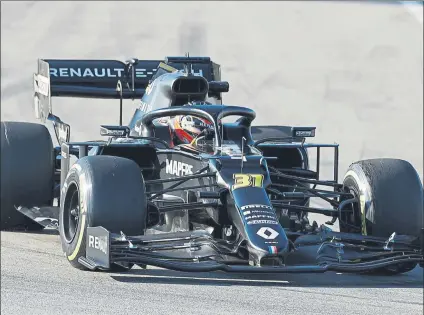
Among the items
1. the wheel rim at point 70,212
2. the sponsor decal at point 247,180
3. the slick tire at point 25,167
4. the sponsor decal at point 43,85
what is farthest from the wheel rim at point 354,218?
the sponsor decal at point 43,85

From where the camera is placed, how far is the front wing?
8.18 m

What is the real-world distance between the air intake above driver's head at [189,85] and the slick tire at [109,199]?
6.59ft

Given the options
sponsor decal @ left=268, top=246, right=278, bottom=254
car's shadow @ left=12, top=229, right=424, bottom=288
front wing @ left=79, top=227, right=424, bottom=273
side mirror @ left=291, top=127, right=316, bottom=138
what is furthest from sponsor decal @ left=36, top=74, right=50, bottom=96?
sponsor decal @ left=268, top=246, right=278, bottom=254

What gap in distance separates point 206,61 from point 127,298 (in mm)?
5234

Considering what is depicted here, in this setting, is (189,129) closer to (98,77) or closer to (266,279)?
(266,279)

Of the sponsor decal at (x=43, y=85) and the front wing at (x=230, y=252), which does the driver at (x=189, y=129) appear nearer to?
the front wing at (x=230, y=252)

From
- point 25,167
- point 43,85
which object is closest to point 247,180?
point 25,167

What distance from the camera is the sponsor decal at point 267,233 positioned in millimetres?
8305

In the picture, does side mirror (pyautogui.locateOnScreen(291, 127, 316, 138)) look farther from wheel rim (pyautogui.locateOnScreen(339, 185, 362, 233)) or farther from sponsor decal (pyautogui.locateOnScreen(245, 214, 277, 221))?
sponsor decal (pyautogui.locateOnScreen(245, 214, 277, 221))

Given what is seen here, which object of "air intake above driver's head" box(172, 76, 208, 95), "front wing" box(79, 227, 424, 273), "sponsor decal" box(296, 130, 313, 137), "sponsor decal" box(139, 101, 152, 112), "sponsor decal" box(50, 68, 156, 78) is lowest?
"front wing" box(79, 227, 424, 273)

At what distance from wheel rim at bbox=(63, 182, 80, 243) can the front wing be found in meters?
0.63

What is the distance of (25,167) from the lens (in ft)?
34.5

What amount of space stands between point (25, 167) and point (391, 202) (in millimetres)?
3579

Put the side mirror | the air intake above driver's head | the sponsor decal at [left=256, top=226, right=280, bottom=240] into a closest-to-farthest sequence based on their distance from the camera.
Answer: the sponsor decal at [left=256, top=226, right=280, bottom=240], the side mirror, the air intake above driver's head
